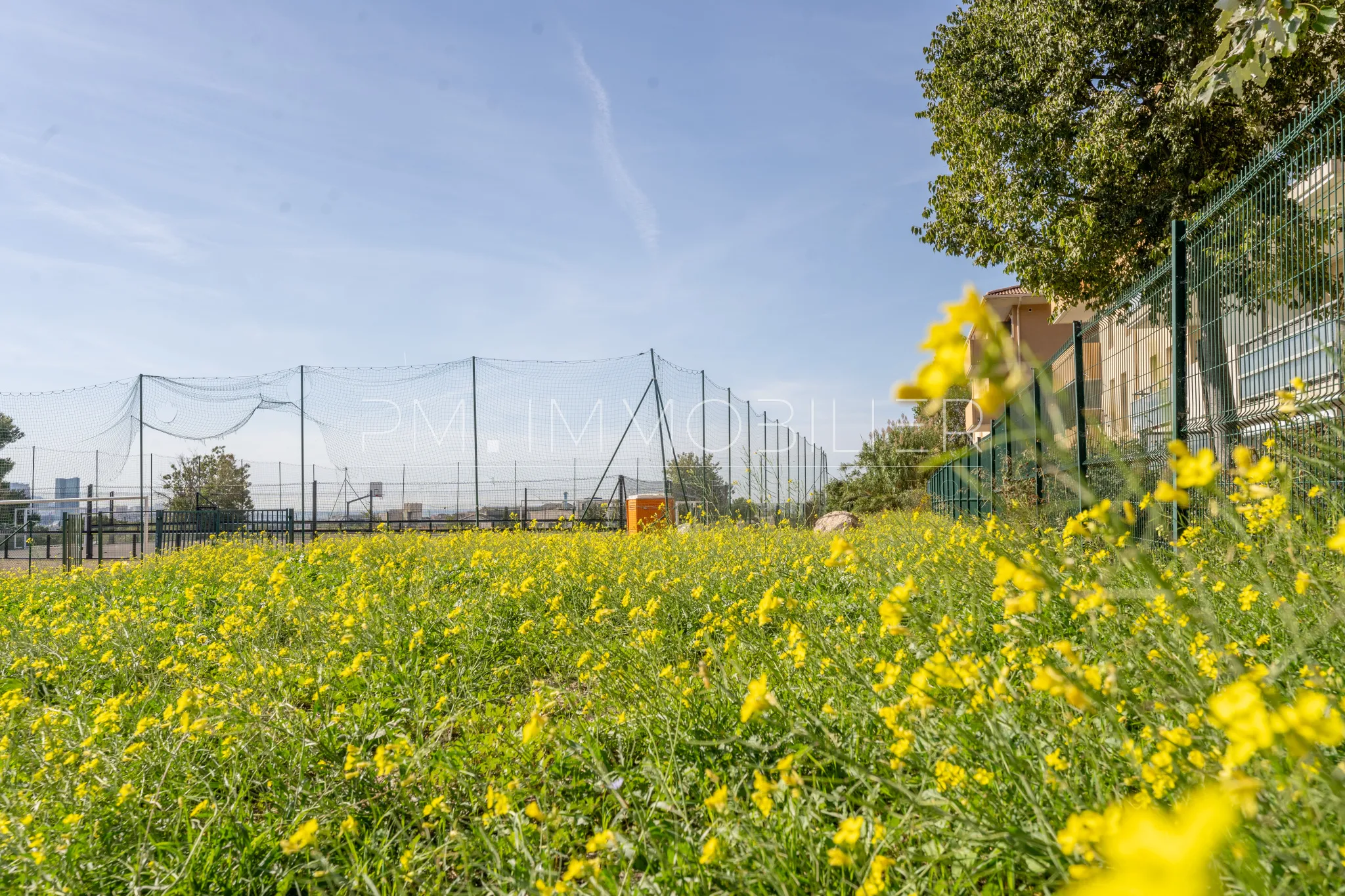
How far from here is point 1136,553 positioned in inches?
30.5

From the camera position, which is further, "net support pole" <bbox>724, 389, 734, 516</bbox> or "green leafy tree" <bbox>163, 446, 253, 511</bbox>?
"green leafy tree" <bbox>163, 446, 253, 511</bbox>

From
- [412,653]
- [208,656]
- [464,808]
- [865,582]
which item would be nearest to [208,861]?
[464,808]

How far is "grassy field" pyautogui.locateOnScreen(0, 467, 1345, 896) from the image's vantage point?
3.06ft

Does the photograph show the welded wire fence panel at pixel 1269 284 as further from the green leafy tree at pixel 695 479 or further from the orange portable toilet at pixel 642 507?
the green leafy tree at pixel 695 479

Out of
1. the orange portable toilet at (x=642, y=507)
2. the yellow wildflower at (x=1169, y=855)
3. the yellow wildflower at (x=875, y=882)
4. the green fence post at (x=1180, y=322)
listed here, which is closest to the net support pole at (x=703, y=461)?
the orange portable toilet at (x=642, y=507)

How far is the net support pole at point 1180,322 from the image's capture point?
3.50 meters

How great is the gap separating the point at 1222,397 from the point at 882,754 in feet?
9.03

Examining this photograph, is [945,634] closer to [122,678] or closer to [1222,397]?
[1222,397]

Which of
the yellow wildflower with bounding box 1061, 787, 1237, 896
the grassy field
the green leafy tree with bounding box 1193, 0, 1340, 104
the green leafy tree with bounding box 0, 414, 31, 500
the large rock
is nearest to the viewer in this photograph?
the yellow wildflower with bounding box 1061, 787, 1237, 896

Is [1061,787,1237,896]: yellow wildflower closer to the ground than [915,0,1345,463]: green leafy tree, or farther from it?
closer to the ground

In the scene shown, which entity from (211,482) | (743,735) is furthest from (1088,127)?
(211,482)

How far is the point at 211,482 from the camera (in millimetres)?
24469

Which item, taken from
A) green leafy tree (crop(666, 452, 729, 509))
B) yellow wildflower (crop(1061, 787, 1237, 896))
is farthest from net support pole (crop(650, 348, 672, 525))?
yellow wildflower (crop(1061, 787, 1237, 896))

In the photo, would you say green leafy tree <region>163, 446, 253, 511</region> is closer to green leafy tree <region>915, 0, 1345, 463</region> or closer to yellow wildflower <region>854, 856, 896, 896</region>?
green leafy tree <region>915, 0, 1345, 463</region>
